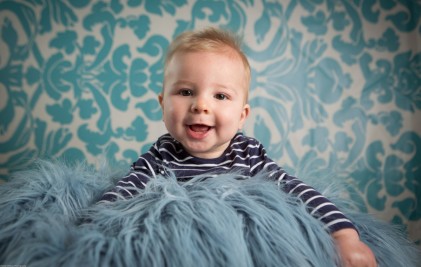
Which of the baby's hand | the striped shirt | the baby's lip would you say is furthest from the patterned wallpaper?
the baby's hand

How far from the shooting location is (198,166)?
841 millimetres

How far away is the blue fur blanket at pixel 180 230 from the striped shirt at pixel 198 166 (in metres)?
0.07

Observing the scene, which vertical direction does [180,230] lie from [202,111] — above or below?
below

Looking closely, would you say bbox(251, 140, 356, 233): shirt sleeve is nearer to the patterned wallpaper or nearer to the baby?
the baby

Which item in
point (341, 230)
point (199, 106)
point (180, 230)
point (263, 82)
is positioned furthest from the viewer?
point (263, 82)

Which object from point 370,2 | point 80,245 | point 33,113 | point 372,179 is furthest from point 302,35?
point 80,245

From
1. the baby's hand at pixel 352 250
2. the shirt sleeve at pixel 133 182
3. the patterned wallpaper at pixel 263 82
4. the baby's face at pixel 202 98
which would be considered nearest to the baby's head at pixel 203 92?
the baby's face at pixel 202 98

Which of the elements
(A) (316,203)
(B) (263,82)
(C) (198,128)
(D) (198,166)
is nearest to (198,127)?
(C) (198,128)

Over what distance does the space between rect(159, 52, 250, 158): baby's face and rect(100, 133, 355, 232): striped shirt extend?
0.05 metres

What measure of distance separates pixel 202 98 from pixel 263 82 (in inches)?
28.7

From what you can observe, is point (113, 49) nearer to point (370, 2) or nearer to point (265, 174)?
point (265, 174)

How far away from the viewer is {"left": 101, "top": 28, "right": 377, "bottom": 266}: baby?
2.52 ft

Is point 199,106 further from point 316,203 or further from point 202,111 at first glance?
point 316,203

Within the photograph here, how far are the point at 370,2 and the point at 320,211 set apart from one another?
3.74 ft
